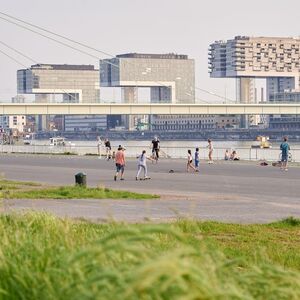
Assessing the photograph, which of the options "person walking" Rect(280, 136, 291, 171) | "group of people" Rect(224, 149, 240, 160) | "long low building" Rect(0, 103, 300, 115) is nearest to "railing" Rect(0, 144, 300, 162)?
"group of people" Rect(224, 149, 240, 160)

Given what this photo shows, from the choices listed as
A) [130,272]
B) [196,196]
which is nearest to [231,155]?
[196,196]

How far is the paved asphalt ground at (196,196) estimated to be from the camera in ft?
84.1

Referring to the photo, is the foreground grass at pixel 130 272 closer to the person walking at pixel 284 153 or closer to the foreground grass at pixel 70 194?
the foreground grass at pixel 70 194

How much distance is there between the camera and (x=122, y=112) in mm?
145000

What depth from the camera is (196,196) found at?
3406cm

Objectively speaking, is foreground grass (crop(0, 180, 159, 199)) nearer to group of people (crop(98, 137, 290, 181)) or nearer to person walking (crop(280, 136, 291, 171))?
group of people (crop(98, 137, 290, 181))

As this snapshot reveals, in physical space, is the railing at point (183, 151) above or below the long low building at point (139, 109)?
below

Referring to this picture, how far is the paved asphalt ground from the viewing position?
2562 cm

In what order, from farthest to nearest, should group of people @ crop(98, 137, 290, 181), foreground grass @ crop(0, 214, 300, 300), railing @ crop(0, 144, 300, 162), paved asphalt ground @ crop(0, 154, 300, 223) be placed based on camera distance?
railing @ crop(0, 144, 300, 162), group of people @ crop(98, 137, 290, 181), paved asphalt ground @ crop(0, 154, 300, 223), foreground grass @ crop(0, 214, 300, 300)

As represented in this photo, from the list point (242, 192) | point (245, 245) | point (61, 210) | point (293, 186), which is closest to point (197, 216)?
point (61, 210)

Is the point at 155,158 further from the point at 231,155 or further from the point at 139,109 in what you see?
the point at 139,109

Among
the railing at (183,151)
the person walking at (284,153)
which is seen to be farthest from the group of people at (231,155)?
the person walking at (284,153)

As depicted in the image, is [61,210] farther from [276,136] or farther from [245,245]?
[276,136]

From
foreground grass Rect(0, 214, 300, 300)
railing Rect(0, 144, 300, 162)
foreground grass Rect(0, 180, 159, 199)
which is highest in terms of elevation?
foreground grass Rect(0, 214, 300, 300)
